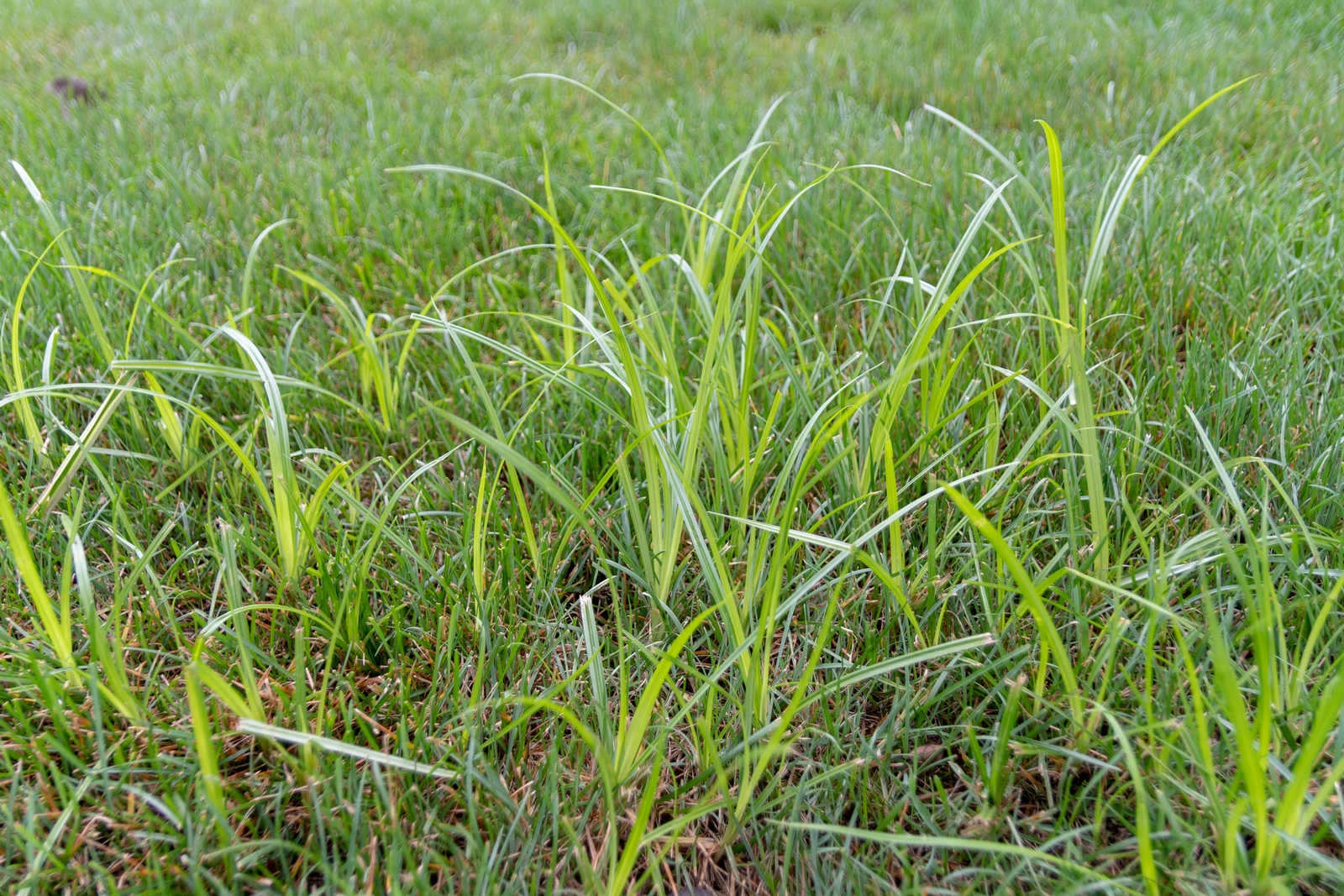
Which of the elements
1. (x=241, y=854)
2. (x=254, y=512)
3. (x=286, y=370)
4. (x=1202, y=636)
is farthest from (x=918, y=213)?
(x=241, y=854)

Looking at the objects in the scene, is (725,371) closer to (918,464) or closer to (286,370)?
(918,464)

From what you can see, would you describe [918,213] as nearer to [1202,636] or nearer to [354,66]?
[1202,636]

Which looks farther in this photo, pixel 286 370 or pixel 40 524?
pixel 286 370

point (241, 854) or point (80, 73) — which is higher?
point (80, 73)

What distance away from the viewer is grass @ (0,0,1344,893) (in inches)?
34.8

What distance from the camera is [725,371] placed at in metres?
1.29

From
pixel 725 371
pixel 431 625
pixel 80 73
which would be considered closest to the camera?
pixel 431 625

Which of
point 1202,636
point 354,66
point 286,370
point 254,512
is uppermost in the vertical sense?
point 354,66

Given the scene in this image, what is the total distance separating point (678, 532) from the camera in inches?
44.1

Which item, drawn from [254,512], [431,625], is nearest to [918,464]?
[431,625]

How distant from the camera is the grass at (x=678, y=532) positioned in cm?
88

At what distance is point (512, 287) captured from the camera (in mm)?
1869

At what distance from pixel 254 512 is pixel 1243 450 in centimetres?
165

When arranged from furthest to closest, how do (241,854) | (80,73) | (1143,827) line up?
(80,73) < (241,854) < (1143,827)
